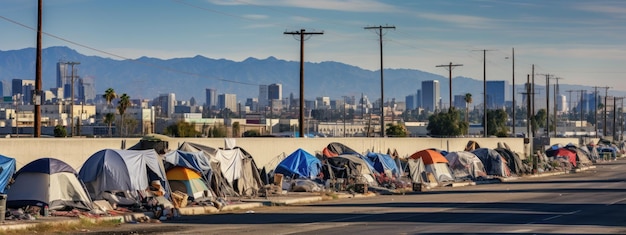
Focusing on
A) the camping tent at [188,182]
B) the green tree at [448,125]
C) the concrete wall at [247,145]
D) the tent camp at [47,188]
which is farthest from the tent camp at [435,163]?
the green tree at [448,125]

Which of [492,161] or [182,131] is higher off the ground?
[182,131]

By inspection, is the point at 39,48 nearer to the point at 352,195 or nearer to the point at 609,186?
the point at 352,195

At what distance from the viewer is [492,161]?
71.3m

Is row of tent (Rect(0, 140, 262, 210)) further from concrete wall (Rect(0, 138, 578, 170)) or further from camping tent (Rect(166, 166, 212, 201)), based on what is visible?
concrete wall (Rect(0, 138, 578, 170))

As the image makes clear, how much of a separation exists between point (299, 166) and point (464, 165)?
65.3 feet

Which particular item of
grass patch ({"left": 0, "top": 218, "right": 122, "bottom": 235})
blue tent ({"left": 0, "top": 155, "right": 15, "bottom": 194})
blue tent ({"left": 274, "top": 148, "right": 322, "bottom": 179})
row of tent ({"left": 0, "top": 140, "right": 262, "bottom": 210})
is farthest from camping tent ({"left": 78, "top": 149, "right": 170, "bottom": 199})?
blue tent ({"left": 274, "top": 148, "right": 322, "bottom": 179})

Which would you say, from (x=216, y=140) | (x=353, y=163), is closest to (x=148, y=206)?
(x=216, y=140)

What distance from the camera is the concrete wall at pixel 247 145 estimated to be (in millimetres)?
34625

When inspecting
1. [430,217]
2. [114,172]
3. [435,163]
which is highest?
[114,172]

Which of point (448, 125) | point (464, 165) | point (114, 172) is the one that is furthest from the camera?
point (448, 125)

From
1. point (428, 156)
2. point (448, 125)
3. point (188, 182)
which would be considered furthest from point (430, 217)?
point (448, 125)

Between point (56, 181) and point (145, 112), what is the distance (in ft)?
542

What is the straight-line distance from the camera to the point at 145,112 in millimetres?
195625

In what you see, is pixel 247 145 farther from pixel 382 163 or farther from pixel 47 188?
pixel 47 188
